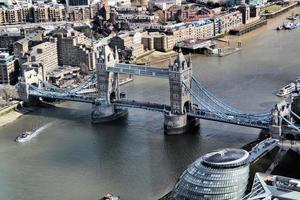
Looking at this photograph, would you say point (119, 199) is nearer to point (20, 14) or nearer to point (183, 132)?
point (183, 132)

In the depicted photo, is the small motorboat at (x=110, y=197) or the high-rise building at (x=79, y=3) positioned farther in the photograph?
the high-rise building at (x=79, y=3)

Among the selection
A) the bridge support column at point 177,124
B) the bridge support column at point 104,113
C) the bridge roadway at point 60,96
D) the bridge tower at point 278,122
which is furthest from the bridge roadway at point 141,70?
the bridge tower at point 278,122

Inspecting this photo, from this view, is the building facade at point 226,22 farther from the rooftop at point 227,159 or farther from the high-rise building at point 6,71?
the rooftop at point 227,159

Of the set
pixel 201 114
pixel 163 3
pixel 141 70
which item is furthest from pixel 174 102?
→ pixel 163 3

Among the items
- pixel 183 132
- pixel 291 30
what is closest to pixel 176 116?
pixel 183 132

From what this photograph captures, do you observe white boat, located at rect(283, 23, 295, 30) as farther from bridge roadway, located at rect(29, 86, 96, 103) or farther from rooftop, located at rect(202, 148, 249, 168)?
rooftop, located at rect(202, 148, 249, 168)

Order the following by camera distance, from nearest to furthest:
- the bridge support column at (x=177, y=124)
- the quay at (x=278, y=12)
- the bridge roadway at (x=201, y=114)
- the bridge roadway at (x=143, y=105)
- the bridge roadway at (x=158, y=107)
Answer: the bridge roadway at (x=201, y=114) < the bridge roadway at (x=158, y=107) < the bridge support column at (x=177, y=124) < the bridge roadway at (x=143, y=105) < the quay at (x=278, y=12)

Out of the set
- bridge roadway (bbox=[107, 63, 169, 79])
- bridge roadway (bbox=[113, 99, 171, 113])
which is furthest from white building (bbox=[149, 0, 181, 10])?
bridge roadway (bbox=[113, 99, 171, 113])
